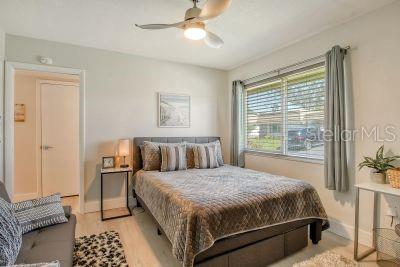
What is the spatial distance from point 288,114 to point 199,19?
2.11 metres

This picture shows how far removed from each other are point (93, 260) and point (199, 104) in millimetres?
3064

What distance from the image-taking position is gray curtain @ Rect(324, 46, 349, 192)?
2.54m

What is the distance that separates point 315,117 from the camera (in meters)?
2.99

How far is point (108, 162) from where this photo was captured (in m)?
3.38

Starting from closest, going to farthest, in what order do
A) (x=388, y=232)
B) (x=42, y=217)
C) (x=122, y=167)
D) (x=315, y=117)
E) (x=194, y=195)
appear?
(x=42, y=217) < (x=194, y=195) < (x=388, y=232) < (x=315, y=117) < (x=122, y=167)

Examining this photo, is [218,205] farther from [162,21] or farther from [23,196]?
[23,196]

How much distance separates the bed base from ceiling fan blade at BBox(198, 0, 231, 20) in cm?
189

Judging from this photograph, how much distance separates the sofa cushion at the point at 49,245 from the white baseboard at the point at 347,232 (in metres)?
2.87

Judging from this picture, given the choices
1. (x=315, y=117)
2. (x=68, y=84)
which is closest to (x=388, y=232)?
(x=315, y=117)

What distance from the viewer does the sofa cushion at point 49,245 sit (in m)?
1.40

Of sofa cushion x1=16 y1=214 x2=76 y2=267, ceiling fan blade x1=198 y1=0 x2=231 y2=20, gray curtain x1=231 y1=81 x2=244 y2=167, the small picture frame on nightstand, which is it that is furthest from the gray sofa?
gray curtain x1=231 y1=81 x2=244 y2=167

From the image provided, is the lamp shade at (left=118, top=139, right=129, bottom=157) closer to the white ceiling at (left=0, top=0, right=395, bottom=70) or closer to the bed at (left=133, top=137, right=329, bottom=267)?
the bed at (left=133, top=137, right=329, bottom=267)

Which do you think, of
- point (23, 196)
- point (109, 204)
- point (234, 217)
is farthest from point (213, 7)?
point (23, 196)

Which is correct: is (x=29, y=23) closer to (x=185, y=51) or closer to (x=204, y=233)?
(x=185, y=51)
